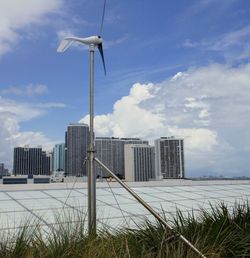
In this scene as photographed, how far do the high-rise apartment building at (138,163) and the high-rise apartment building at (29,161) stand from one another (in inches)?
526

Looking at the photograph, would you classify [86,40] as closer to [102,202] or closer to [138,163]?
[102,202]

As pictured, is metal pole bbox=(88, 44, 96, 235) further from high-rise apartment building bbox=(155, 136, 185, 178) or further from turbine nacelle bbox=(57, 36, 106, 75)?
high-rise apartment building bbox=(155, 136, 185, 178)

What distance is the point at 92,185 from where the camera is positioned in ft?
22.7

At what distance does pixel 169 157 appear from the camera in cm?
5919

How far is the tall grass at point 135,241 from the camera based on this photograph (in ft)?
16.2

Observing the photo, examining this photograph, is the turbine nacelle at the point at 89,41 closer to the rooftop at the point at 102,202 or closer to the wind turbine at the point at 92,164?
the wind turbine at the point at 92,164

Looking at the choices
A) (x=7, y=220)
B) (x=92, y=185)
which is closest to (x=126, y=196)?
(x=7, y=220)

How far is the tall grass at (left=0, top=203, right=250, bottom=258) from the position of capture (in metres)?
4.93

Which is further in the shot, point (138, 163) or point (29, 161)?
point (29, 161)

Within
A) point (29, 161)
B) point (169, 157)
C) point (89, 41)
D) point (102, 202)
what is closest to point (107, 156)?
point (102, 202)

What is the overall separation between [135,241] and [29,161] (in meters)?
57.3

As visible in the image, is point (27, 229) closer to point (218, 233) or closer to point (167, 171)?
point (218, 233)

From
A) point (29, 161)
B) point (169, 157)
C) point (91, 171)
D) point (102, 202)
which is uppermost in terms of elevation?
point (169, 157)

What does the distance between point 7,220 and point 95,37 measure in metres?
4.03
